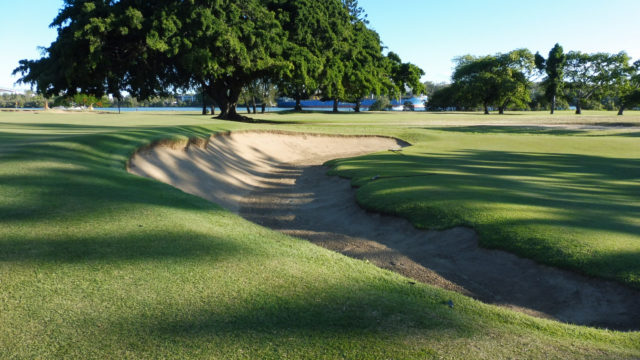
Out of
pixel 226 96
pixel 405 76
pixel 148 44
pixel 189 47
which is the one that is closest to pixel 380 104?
pixel 405 76

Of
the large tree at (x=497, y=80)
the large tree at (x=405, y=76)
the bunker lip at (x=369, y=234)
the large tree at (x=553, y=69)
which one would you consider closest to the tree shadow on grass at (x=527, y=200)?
the bunker lip at (x=369, y=234)

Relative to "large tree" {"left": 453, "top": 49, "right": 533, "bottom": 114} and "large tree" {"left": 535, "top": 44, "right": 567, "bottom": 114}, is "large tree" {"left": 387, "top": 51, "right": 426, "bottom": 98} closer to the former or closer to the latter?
"large tree" {"left": 453, "top": 49, "right": 533, "bottom": 114}

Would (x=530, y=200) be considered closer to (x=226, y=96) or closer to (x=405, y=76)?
(x=226, y=96)

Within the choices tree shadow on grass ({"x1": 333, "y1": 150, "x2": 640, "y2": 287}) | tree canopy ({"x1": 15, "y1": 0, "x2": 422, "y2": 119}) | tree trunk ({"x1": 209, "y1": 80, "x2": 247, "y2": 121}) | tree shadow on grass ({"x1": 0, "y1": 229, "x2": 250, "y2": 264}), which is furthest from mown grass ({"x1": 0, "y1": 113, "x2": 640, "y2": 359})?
tree trunk ({"x1": 209, "y1": 80, "x2": 247, "y2": 121})

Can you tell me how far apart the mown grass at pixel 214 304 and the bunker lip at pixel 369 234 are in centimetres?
166

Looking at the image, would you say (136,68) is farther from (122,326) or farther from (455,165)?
(122,326)

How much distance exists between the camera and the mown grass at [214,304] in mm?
3199

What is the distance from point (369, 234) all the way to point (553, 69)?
345 ft

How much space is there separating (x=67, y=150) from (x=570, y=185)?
46.3 ft

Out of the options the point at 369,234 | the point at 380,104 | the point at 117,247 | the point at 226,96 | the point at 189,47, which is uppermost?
the point at 380,104

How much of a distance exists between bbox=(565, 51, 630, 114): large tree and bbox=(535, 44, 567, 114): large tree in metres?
2.39

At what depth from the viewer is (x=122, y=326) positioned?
335 centimetres

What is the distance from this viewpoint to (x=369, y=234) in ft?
31.5

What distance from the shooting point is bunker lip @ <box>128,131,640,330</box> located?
232 inches
